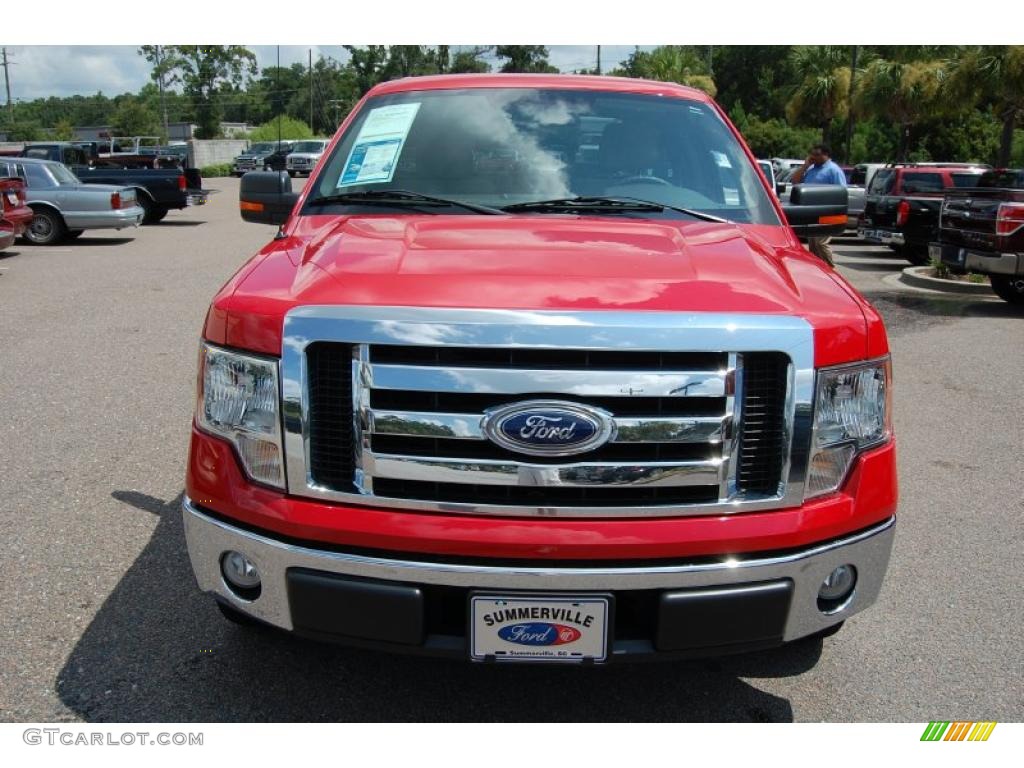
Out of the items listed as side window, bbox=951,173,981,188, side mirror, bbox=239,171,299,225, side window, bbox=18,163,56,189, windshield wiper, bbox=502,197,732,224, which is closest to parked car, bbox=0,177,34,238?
side window, bbox=18,163,56,189

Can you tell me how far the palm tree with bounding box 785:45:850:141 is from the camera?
37.7 meters

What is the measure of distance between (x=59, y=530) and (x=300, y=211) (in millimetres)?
1851

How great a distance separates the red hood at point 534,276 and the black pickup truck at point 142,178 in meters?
17.9

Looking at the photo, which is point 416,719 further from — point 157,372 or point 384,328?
point 157,372

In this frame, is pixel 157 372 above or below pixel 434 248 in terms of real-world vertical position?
below

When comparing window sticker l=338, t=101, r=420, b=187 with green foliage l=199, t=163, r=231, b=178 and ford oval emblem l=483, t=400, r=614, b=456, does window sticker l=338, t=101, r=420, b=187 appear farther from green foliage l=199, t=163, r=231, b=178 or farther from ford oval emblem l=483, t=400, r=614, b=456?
green foliage l=199, t=163, r=231, b=178

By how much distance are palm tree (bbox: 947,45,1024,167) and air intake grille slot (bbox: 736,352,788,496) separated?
59.3 feet

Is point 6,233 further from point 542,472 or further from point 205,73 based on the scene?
point 205,73

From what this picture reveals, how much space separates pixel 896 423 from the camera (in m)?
6.29

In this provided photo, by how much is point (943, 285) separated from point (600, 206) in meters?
10.4

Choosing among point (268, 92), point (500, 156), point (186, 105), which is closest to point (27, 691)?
point (500, 156)

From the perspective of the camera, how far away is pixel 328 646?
3.22 metres

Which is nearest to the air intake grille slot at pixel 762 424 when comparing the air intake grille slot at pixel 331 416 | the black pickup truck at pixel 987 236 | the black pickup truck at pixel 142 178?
the air intake grille slot at pixel 331 416

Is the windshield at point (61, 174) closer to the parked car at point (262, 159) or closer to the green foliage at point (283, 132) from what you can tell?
the parked car at point (262, 159)
